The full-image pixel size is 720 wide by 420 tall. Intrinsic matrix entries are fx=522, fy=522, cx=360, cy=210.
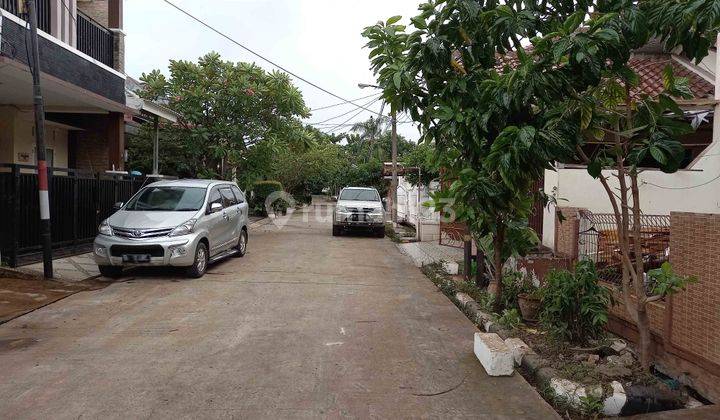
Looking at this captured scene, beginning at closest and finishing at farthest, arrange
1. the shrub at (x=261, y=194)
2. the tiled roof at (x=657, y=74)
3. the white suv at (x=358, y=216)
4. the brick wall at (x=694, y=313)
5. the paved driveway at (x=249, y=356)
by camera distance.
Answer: the paved driveway at (x=249, y=356), the brick wall at (x=694, y=313), the tiled roof at (x=657, y=74), the white suv at (x=358, y=216), the shrub at (x=261, y=194)

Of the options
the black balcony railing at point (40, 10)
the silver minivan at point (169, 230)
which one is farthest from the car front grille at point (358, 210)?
the black balcony railing at point (40, 10)

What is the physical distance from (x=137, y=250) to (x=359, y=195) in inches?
428

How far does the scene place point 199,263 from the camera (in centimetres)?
902

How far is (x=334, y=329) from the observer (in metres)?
5.99

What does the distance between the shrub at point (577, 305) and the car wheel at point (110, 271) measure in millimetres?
7013

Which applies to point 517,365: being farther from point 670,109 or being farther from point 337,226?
point 337,226

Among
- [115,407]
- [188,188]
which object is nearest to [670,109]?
[115,407]

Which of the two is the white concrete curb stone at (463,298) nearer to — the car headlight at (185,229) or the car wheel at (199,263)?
the car wheel at (199,263)

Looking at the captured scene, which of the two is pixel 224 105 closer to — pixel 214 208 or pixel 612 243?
pixel 214 208

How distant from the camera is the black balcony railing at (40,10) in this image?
384 inches

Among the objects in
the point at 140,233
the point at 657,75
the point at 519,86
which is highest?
the point at 657,75

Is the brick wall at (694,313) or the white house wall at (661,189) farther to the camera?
the white house wall at (661,189)

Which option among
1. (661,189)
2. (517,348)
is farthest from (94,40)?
(661,189)

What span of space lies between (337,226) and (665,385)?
1400cm
